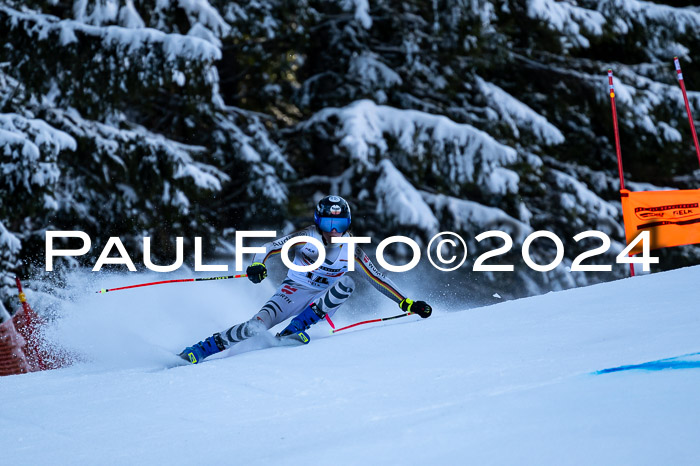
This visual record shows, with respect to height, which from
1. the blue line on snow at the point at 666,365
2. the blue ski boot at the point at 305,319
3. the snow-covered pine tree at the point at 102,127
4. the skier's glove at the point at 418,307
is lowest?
the blue ski boot at the point at 305,319

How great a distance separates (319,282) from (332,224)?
1.67 feet

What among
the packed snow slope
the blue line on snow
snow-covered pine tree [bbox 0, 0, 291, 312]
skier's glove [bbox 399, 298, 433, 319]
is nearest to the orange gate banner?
the packed snow slope

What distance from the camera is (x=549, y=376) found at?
3.29 metres

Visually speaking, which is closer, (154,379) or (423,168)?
(154,379)

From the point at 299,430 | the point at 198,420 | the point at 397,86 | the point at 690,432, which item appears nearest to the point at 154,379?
the point at 198,420

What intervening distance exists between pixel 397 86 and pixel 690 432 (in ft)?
36.7

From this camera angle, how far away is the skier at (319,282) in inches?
226

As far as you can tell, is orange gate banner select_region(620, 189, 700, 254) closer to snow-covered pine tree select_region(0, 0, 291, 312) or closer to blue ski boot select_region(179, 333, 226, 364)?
blue ski boot select_region(179, 333, 226, 364)

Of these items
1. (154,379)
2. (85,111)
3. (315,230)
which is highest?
(85,111)

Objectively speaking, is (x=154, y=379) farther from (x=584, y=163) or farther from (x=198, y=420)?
(x=584, y=163)

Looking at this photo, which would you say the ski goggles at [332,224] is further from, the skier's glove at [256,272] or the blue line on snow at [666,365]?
the blue line on snow at [666,365]

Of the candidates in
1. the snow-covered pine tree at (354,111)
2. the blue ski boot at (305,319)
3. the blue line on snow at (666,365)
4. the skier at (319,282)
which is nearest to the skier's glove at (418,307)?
the skier at (319,282)

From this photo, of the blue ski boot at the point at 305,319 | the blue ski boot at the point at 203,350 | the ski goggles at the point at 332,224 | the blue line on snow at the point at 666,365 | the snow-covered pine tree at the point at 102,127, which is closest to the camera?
the blue line on snow at the point at 666,365

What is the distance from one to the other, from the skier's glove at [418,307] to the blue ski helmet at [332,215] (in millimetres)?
730
